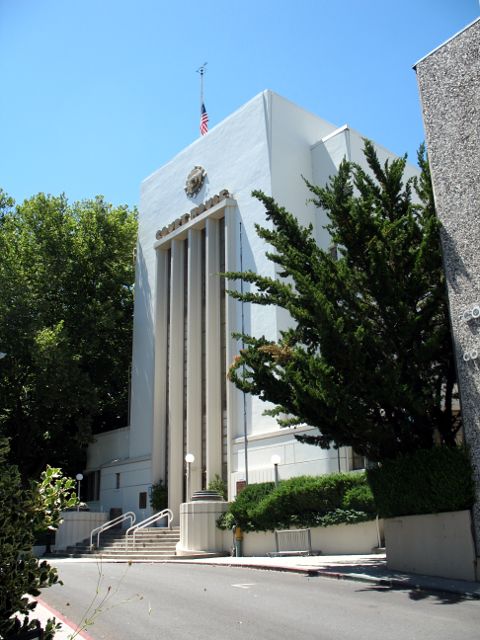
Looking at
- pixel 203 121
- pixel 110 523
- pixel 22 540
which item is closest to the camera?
pixel 22 540

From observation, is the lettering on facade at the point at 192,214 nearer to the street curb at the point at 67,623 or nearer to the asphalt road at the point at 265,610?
the asphalt road at the point at 265,610

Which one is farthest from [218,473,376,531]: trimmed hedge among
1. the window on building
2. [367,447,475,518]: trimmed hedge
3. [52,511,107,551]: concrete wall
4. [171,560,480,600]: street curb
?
the window on building

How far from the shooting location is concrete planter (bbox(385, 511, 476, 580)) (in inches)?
481

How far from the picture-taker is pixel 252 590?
1173 centimetres

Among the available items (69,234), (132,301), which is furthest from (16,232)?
(132,301)

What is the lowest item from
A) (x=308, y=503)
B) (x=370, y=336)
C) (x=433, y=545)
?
(x=433, y=545)

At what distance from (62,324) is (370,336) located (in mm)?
21949

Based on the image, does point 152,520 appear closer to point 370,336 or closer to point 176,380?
point 176,380

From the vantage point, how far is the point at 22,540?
462cm

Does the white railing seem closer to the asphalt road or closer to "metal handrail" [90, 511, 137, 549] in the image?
the asphalt road

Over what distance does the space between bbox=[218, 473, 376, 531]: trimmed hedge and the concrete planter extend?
353cm

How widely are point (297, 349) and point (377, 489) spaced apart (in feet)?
12.3

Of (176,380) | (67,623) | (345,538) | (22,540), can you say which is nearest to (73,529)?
(176,380)

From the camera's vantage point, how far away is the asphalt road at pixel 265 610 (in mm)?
7824
